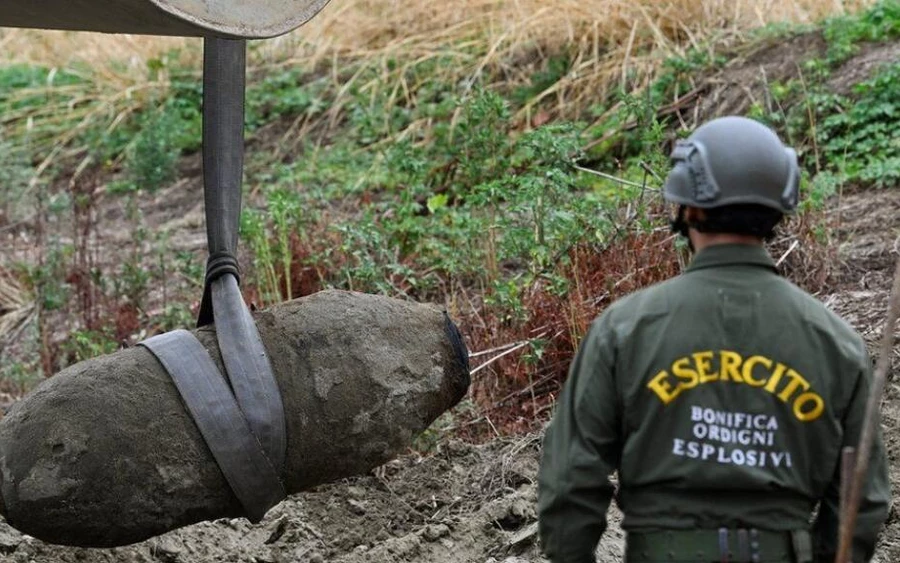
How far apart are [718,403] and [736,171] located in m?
0.41

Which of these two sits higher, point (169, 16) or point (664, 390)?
point (169, 16)

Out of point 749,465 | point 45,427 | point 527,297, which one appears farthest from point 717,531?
point 527,297

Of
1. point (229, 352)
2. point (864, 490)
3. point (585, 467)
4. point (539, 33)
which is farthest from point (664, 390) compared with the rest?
point (539, 33)

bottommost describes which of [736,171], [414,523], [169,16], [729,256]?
[414,523]

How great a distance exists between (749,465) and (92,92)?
389 inches

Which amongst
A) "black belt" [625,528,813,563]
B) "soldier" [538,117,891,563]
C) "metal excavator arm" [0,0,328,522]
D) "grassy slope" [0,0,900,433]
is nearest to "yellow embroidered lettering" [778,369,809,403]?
"soldier" [538,117,891,563]

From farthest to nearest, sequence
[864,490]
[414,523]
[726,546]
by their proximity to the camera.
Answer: [414,523] → [864,490] → [726,546]

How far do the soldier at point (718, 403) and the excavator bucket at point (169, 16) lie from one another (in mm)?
1064

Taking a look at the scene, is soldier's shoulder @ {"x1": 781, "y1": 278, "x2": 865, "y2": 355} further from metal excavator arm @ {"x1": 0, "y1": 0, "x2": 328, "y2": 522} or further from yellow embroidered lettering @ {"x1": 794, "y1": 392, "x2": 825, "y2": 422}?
metal excavator arm @ {"x1": 0, "y1": 0, "x2": 328, "y2": 522}

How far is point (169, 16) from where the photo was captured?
10.2ft

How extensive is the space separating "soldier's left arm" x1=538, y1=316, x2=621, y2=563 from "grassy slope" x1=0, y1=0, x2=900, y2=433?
2613 millimetres

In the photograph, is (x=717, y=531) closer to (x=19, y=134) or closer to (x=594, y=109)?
(x=594, y=109)

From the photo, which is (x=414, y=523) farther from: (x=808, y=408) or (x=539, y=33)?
(x=539, y=33)

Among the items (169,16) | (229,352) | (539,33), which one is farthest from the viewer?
(539,33)
